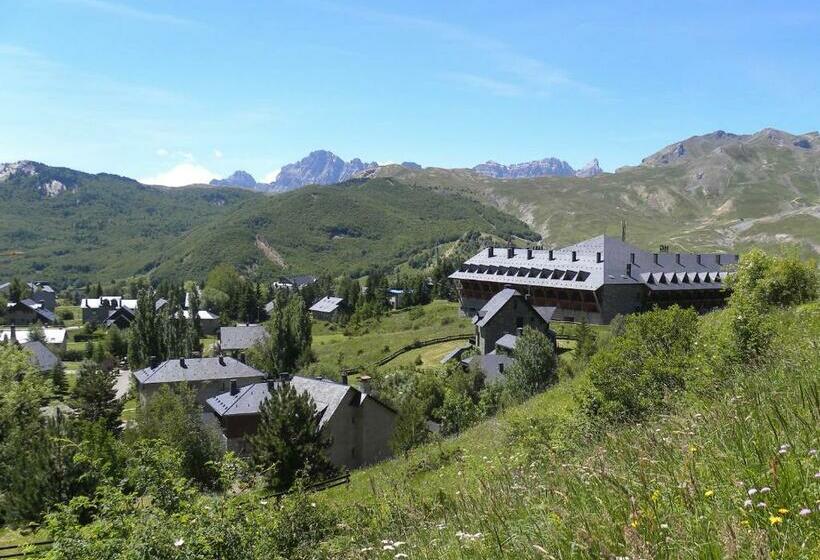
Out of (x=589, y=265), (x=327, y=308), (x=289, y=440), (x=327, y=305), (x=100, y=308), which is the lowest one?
(x=100, y=308)

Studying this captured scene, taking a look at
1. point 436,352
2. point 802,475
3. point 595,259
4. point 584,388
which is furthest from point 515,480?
point 595,259

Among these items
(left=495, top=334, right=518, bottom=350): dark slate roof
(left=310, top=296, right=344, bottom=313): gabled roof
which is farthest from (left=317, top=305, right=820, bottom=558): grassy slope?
(left=310, top=296, right=344, bottom=313): gabled roof

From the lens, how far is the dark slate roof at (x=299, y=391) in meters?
47.1

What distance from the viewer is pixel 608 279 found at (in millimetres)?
74688

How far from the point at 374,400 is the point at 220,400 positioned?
16.7m

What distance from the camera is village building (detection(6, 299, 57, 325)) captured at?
158m

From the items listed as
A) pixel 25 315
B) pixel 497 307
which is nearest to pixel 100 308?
pixel 25 315

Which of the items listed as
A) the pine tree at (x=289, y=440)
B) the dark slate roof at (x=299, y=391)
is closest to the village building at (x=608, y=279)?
the dark slate roof at (x=299, y=391)

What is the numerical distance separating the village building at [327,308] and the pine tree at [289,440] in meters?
98.4

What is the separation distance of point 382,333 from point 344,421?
51807mm

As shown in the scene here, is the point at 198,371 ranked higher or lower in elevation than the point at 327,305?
lower

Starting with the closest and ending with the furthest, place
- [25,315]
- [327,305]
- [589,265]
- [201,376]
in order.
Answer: [201,376] → [589,265] → [327,305] → [25,315]

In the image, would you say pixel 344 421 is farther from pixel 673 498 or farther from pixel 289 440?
pixel 673 498

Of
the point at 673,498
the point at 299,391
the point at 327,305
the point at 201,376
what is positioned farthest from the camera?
the point at 327,305
